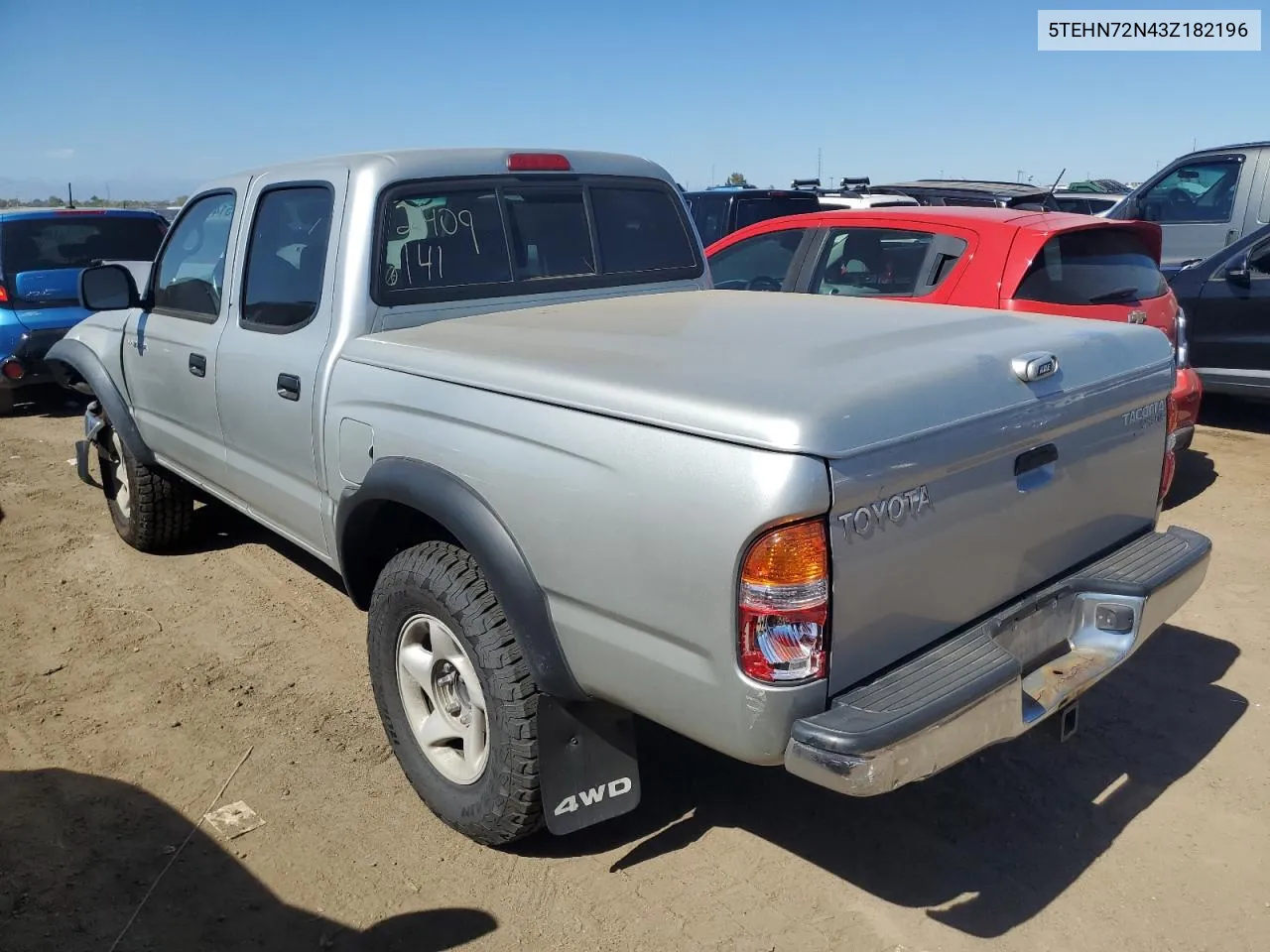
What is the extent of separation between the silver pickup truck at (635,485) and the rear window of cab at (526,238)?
13 millimetres

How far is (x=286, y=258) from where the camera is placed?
152 inches

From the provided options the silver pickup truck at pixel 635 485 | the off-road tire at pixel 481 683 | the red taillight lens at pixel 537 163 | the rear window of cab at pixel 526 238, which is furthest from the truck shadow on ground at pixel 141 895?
the red taillight lens at pixel 537 163

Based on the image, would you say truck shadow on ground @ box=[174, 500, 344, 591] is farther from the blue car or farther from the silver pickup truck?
the blue car

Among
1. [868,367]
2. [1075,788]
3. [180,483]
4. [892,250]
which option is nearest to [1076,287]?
[892,250]

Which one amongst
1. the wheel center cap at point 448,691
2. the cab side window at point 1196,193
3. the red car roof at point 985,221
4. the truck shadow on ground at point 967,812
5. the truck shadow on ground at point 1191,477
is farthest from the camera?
the cab side window at point 1196,193

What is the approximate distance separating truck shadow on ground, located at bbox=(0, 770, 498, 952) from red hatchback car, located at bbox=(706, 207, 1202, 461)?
397 centimetres

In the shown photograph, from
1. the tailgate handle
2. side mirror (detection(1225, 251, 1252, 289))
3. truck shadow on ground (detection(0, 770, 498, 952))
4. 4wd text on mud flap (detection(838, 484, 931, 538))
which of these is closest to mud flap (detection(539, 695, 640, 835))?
truck shadow on ground (detection(0, 770, 498, 952))

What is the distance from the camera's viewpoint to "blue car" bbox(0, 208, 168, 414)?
Result: 855 cm

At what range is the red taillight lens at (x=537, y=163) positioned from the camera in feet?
12.8

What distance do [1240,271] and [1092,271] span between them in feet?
9.29

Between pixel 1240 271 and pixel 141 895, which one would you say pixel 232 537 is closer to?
pixel 141 895

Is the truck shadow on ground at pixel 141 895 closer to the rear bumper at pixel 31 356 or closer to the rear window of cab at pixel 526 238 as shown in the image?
the rear window of cab at pixel 526 238

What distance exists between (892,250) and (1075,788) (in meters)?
3.24

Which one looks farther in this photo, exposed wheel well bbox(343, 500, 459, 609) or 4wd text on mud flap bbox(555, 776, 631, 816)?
exposed wheel well bbox(343, 500, 459, 609)
